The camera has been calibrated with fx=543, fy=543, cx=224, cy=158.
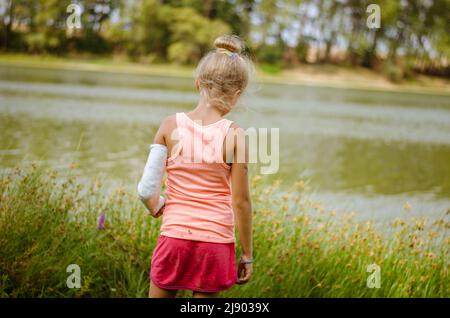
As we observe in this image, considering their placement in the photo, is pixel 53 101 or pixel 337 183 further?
pixel 53 101

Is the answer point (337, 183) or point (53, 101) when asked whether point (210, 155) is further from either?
point (53, 101)

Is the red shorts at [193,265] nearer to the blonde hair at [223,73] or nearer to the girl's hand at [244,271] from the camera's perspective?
the girl's hand at [244,271]

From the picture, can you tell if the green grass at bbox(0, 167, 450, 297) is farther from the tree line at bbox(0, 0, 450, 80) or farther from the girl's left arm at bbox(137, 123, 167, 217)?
the tree line at bbox(0, 0, 450, 80)

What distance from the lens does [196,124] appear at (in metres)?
2.29

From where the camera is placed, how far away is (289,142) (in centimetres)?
1358

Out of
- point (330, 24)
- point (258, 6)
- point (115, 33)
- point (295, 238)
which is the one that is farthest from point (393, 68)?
point (295, 238)

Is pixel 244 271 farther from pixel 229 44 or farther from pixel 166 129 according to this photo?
pixel 229 44

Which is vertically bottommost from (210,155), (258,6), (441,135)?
(441,135)

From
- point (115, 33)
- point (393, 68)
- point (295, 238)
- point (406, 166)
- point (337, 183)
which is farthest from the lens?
point (393, 68)

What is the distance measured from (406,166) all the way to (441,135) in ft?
21.6

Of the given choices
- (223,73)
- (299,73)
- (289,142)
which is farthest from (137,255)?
(299,73)

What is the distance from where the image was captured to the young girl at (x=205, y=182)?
2.27m

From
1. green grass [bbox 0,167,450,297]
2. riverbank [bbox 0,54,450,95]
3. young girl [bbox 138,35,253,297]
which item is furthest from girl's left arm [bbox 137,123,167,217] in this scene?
riverbank [bbox 0,54,450,95]

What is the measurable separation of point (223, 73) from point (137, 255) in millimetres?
1875
